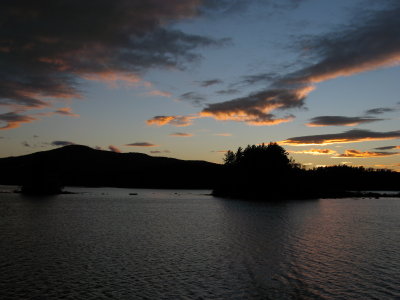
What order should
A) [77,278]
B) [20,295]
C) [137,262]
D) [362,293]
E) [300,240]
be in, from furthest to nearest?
[300,240] → [137,262] → [77,278] → [362,293] → [20,295]

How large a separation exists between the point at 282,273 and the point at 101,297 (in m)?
16.0

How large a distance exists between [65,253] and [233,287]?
71.6 ft

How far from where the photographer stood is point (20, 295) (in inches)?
989

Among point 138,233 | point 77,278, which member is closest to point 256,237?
point 138,233

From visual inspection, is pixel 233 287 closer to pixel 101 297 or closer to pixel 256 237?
pixel 101 297

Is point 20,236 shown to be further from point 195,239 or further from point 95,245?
point 195,239

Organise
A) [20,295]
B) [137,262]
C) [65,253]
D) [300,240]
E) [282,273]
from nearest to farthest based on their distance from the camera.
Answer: [20,295]
[282,273]
[137,262]
[65,253]
[300,240]

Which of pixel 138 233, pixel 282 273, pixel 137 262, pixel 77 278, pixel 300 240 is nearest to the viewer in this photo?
pixel 77 278

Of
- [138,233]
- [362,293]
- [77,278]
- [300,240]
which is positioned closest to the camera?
[362,293]

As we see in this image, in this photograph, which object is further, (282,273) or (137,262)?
(137,262)

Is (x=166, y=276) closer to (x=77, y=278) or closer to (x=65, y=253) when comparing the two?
(x=77, y=278)

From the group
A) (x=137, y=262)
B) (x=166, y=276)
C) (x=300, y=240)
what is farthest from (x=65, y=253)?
(x=300, y=240)

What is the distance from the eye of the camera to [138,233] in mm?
59750

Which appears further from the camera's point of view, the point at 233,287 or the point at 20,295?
the point at 233,287
